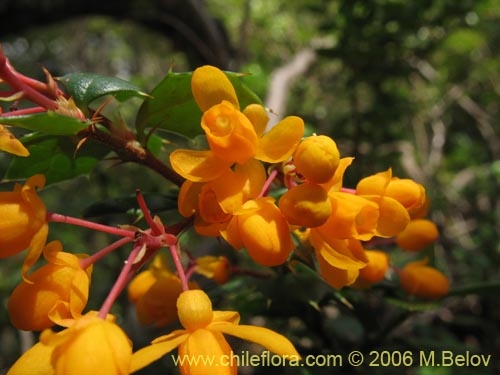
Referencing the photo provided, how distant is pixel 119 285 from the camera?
742mm

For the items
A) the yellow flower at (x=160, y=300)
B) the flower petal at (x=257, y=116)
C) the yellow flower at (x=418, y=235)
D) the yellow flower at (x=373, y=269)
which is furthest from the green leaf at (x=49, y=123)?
the yellow flower at (x=418, y=235)

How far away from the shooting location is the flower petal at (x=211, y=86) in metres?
0.80

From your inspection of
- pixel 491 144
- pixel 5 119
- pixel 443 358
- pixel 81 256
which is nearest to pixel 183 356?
pixel 81 256

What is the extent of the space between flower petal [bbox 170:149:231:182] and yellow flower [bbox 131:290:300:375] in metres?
0.19

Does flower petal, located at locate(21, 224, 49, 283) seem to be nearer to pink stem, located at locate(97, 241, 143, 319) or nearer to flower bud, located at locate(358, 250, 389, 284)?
pink stem, located at locate(97, 241, 143, 319)

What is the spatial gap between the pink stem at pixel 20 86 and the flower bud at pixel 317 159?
15.7 inches

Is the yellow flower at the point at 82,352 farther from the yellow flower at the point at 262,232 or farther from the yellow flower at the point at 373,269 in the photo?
the yellow flower at the point at 373,269

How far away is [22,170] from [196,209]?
404 mm

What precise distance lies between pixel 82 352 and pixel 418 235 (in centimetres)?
78

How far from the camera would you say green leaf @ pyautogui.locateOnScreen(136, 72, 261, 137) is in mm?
889

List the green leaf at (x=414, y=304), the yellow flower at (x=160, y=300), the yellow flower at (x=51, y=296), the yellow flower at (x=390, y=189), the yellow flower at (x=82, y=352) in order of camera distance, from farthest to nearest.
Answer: the green leaf at (x=414, y=304) → the yellow flower at (x=160, y=300) → the yellow flower at (x=390, y=189) → the yellow flower at (x=51, y=296) → the yellow flower at (x=82, y=352)

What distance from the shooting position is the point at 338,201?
31.4 inches

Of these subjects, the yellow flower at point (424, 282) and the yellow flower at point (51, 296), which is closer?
the yellow flower at point (51, 296)

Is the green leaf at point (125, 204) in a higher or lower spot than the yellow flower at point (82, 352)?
higher
